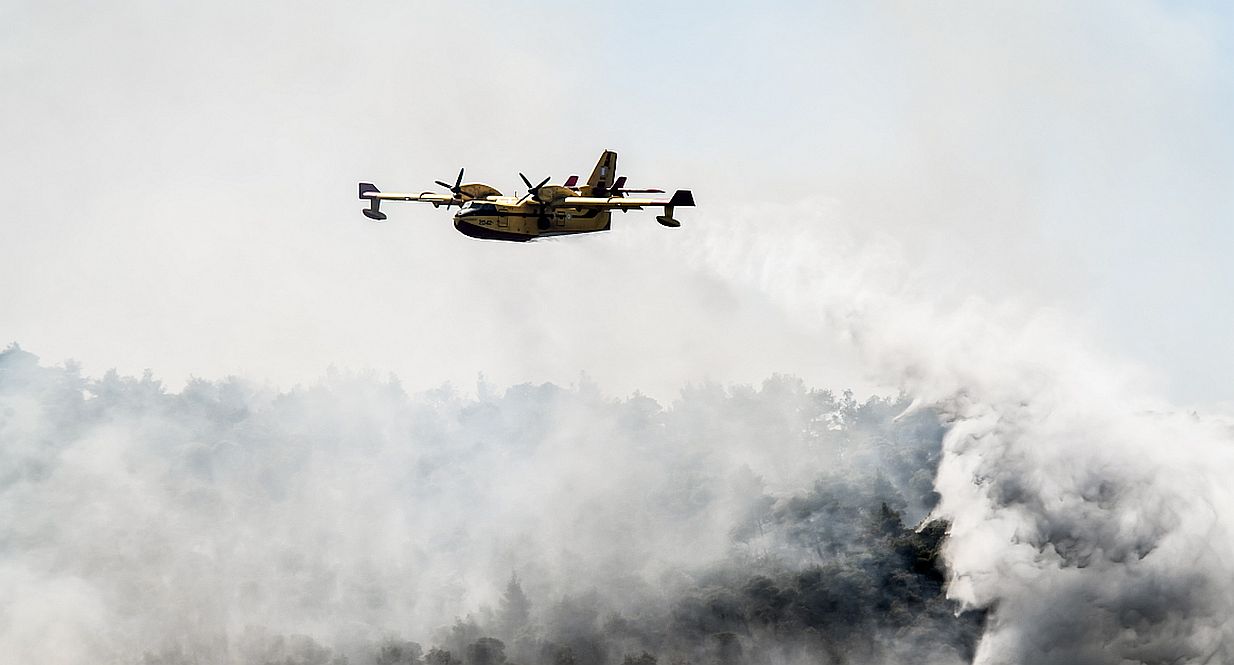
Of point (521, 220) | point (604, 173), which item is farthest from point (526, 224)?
point (604, 173)

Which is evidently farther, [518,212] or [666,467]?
[666,467]

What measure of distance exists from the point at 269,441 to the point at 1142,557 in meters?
60.4

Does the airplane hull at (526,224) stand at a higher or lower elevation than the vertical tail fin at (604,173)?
lower

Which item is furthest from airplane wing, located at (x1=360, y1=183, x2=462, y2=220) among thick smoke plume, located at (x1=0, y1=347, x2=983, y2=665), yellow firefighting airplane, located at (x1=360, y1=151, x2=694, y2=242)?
thick smoke plume, located at (x1=0, y1=347, x2=983, y2=665)

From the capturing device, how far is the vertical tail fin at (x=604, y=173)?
242 ft

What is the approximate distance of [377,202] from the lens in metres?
76.8

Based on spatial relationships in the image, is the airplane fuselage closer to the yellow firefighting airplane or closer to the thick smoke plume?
the yellow firefighting airplane

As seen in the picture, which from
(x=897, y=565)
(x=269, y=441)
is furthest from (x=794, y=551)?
(x=269, y=441)

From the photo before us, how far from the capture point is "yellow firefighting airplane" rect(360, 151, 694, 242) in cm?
6988

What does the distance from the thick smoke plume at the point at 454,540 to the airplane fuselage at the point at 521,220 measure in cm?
1849

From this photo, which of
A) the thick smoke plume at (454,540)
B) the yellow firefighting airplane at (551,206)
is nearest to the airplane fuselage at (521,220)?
the yellow firefighting airplane at (551,206)

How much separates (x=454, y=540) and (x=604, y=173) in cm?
2428

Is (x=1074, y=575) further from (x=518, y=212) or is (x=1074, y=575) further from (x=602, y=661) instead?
(x=518, y=212)

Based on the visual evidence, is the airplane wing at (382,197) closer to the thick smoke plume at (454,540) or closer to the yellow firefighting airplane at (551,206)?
the yellow firefighting airplane at (551,206)
